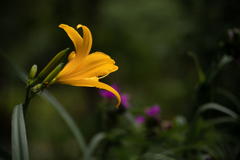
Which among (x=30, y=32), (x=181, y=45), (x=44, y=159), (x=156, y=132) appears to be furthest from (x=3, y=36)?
(x=156, y=132)

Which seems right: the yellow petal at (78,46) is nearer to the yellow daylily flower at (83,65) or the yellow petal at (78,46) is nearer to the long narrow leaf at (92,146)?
the yellow daylily flower at (83,65)

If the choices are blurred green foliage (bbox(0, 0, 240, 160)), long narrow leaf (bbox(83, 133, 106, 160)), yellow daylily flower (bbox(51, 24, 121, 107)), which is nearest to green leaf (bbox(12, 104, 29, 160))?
yellow daylily flower (bbox(51, 24, 121, 107))

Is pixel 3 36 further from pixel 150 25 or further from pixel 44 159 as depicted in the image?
pixel 150 25

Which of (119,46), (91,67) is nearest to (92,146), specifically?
(91,67)

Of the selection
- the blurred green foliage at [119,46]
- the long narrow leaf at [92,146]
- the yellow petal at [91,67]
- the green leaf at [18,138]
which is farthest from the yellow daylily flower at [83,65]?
the blurred green foliage at [119,46]

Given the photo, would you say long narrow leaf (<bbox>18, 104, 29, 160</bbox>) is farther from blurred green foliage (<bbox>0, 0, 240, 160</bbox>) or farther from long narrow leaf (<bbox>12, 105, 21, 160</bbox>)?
blurred green foliage (<bbox>0, 0, 240, 160</bbox>)
